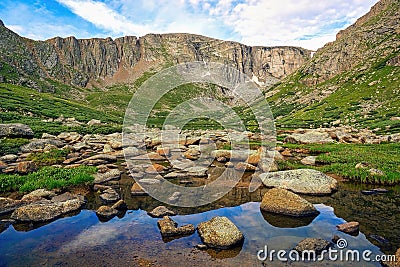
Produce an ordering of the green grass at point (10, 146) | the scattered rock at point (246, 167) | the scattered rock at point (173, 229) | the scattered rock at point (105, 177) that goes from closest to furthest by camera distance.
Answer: the scattered rock at point (173, 229)
the scattered rock at point (105, 177)
the scattered rock at point (246, 167)
the green grass at point (10, 146)

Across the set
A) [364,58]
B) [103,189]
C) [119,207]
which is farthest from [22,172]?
[364,58]

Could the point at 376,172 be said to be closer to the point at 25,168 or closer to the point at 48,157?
the point at 25,168

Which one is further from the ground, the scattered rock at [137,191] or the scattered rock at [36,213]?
the scattered rock at [36,213]

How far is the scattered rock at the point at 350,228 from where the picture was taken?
11.4 metres

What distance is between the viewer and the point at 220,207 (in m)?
15.1

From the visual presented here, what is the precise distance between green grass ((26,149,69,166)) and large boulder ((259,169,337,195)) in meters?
21.1

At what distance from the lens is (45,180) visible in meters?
17.5

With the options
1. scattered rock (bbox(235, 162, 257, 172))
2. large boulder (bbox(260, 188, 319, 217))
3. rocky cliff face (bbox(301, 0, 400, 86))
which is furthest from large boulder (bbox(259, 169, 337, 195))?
rocky cliff face (bbox(301, 0, 400, 86))

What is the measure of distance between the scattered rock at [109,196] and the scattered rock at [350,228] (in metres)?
12.4

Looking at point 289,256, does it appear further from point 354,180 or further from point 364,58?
point 364,58

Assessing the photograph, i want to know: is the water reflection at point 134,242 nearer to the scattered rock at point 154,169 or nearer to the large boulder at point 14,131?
the scattered rock at point 154,169

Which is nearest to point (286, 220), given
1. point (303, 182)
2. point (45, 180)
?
point (303, 182)

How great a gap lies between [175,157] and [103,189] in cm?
1379

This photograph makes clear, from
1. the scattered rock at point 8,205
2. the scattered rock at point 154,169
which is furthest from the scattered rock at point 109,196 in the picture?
the scattered rock at point 154,169
